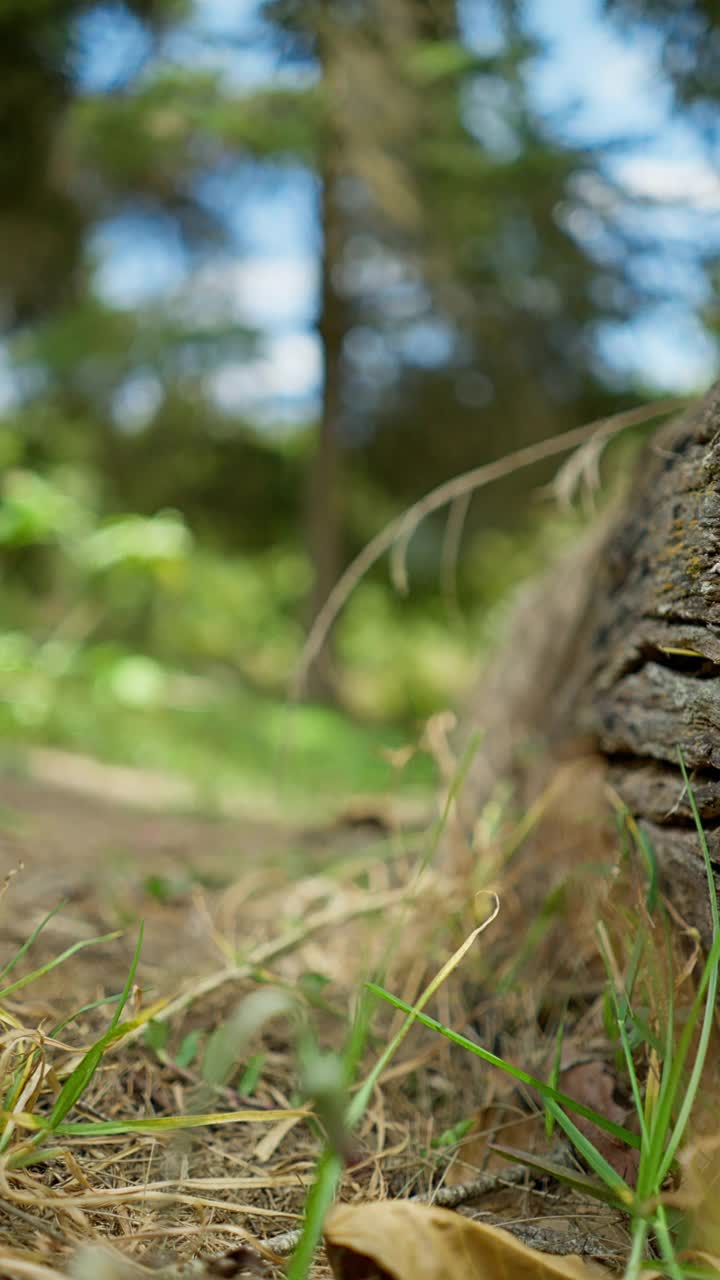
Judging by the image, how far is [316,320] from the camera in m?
7.27

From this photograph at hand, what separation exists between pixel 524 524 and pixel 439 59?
388cm

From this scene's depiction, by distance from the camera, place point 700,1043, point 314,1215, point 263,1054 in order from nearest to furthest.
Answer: point 314,1215
point 700,1043
point 263,1054

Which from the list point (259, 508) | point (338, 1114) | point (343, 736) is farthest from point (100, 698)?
point (338, 1114)

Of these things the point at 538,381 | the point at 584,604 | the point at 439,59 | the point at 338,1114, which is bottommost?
the point at 338,1114

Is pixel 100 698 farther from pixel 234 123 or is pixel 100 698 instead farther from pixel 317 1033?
pixel 317 1033

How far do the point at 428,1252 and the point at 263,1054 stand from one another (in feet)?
1.46

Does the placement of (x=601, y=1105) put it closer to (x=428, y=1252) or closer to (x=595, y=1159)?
(x=595, y=1159)

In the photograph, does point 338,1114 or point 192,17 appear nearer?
point 338,1114

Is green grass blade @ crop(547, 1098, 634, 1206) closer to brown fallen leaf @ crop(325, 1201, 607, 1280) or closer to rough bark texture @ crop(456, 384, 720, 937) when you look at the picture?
brown fallen leaf @ crop(325, 1201, 607, 1280)

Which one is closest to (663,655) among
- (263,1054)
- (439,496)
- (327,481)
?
(439,496)

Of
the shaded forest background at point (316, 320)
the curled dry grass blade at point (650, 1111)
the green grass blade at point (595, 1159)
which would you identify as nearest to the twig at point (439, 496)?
the curled dry grass blade at point (650, 1111)

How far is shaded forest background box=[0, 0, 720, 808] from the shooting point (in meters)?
5.64

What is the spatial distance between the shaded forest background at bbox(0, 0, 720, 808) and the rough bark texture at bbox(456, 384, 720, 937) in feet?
7.93

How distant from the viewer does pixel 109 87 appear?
22.3ft
